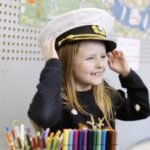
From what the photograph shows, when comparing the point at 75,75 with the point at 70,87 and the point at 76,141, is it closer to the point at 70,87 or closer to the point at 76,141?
the point at 70,87

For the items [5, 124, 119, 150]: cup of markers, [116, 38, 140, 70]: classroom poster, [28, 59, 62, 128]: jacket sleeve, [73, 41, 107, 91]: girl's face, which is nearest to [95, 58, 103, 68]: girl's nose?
[73, 41, 107, 91]: girl's face

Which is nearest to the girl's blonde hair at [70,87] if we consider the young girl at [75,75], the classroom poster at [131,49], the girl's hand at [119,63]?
the young girl at [75,75]

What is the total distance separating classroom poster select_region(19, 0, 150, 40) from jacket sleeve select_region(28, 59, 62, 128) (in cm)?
→ 23

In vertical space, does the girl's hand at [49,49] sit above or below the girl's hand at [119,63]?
above

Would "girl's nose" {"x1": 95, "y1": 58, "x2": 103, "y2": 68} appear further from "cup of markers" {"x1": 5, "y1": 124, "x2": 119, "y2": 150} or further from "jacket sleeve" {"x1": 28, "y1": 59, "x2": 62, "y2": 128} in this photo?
"cup of markers" {"x1": 5, "y1": 124, "x2": 119, "y2": 150}

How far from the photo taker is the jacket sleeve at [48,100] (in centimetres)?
54

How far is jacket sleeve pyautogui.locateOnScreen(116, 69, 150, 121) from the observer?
2.39 feet

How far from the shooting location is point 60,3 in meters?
0.80

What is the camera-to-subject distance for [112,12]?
938mm

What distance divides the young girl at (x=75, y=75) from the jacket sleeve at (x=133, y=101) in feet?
0.13

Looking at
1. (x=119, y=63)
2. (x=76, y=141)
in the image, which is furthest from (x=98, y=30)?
(x=76, y=141)

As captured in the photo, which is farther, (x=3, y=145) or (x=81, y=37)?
(x=3, y=145)

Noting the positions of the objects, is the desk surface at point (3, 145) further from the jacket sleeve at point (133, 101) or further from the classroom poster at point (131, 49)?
the classroom poster at point (131, 49)

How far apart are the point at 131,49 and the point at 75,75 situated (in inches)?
16.8
